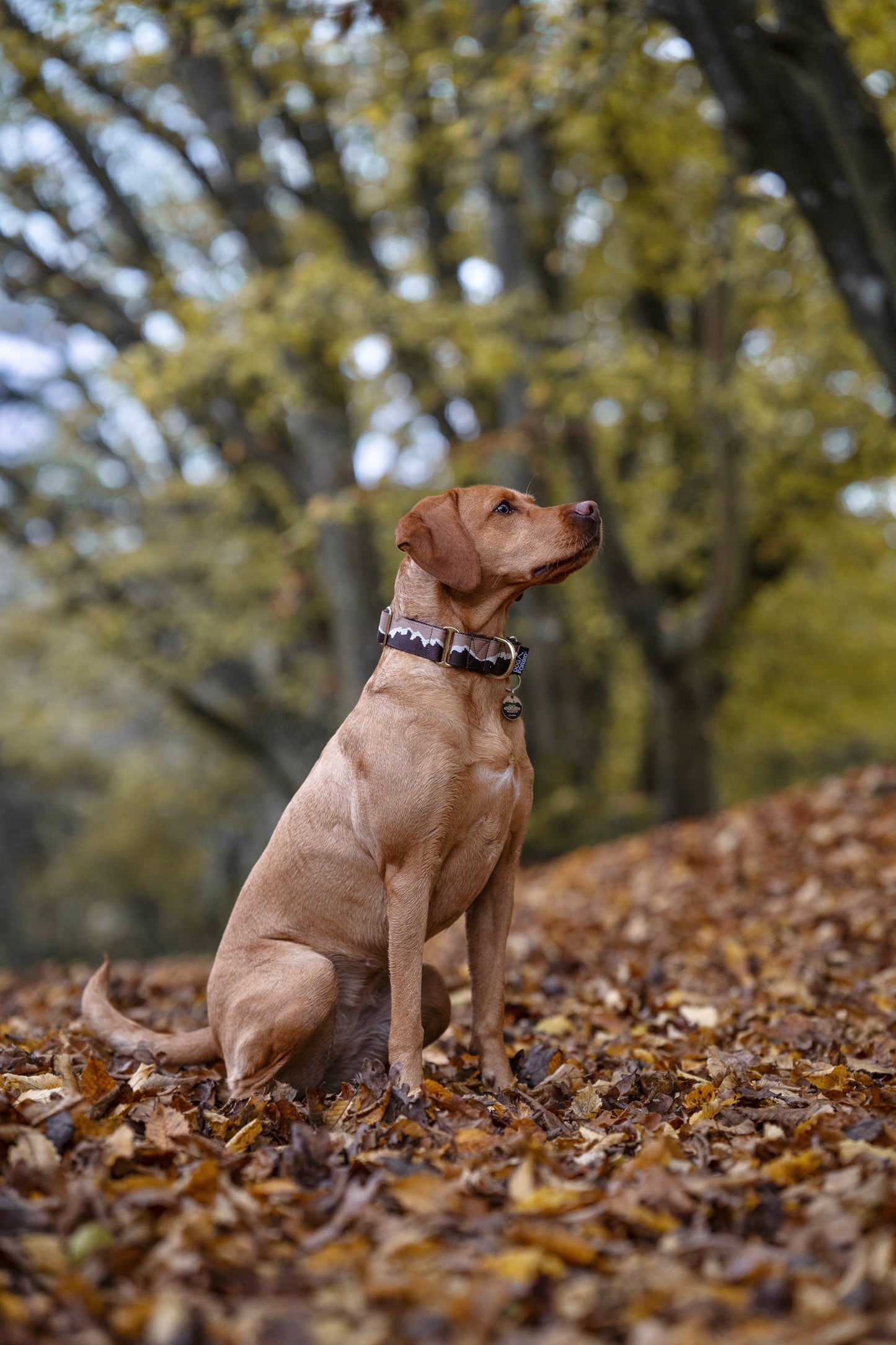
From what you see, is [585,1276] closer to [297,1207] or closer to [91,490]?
[297,1207]

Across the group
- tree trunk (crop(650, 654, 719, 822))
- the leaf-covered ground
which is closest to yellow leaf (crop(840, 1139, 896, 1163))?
the leaf-covered ground

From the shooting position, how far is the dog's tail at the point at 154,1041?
426 cm

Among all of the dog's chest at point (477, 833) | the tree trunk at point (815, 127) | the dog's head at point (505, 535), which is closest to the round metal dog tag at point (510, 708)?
the dog's chest at point (477, 833)

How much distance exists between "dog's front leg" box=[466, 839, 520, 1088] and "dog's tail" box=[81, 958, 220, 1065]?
1029mm

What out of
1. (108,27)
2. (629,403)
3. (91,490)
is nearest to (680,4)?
(108,27)

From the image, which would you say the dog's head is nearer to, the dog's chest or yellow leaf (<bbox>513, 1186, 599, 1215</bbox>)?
the dog's chest

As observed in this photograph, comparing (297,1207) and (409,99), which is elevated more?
(409,99)

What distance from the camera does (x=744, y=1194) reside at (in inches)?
108

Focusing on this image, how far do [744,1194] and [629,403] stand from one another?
1165 centimetres

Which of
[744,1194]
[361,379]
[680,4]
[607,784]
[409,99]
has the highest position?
[409,99]

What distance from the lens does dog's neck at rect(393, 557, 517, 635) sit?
3.99 meters

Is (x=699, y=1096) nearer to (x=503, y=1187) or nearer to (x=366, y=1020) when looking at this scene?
(x=503, y=1187)

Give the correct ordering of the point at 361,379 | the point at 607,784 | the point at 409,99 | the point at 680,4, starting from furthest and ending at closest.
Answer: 1. the point at 607,784
2. the point at 361,379
3. the point at 409,99
4. the point at 680,4

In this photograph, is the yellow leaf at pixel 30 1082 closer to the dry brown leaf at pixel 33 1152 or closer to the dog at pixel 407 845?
the dog at pixel 407 845
